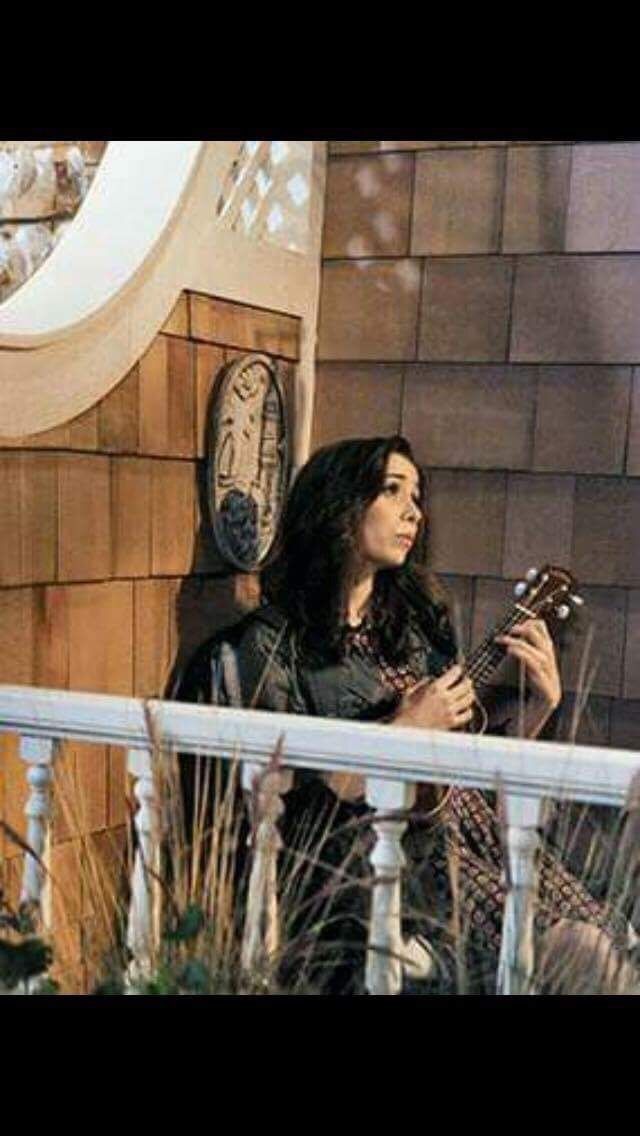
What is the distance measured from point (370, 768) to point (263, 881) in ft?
0.62

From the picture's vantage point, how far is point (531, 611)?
242 cm

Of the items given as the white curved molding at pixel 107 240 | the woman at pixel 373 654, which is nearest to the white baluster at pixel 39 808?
the woman at pixel 373 654

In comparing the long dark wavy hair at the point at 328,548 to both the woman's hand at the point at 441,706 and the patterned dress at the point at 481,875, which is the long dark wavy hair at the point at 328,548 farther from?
the patterned dress at the point at 481,875

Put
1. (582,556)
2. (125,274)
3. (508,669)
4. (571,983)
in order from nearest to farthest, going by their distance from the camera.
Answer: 1. (571,983)
2. (125,274)
3. (508,669)
4. (582,556)

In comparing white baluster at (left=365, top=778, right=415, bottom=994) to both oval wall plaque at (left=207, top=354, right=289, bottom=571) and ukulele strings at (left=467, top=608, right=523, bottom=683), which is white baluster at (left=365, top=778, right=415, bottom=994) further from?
oval wall plaque at (left=207, top=354, right=289, bottom=571)

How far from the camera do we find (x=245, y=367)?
8.93 ft

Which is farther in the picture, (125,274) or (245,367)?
(245,367)

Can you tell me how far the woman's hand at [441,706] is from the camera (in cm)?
214

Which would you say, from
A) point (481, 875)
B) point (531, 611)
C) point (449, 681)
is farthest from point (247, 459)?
point (481, 875)

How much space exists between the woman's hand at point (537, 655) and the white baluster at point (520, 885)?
31.3 inches

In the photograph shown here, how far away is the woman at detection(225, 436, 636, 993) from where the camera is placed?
2119 millimetres
